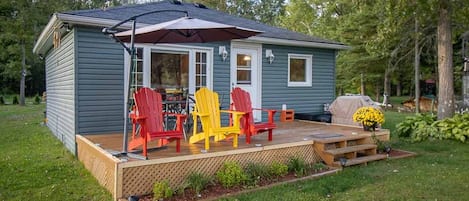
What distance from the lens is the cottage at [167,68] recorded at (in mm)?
6270

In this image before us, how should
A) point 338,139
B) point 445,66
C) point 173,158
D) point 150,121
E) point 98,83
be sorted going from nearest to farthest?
point 173,158, point 150,121, point 338,139, point 98,83, point 445,66

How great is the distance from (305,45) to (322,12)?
17830 millimetres

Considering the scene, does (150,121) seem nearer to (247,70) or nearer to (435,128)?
(247,70)

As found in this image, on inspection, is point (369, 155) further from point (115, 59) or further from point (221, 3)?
point (221, 3)

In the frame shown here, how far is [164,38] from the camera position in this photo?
17.4 ft

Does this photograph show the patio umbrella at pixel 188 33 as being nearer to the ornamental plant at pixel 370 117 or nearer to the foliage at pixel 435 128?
the ornamental plant at pixel 370 117

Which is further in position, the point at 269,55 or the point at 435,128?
the point at 269,55

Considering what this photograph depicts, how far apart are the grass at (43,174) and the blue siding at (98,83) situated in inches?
29.3

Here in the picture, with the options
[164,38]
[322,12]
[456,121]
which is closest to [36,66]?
[322,12]

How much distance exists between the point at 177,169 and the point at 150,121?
0.75 m

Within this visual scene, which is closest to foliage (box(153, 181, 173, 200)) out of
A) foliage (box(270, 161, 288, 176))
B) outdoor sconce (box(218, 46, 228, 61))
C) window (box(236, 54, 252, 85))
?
foliage (box(270, 161, 288, 176))

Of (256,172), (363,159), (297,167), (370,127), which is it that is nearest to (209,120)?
(256,172)

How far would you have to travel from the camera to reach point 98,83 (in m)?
6.45

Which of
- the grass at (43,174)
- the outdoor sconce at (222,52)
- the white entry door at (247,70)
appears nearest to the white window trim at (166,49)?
the outdoor sconce at (222,52)
